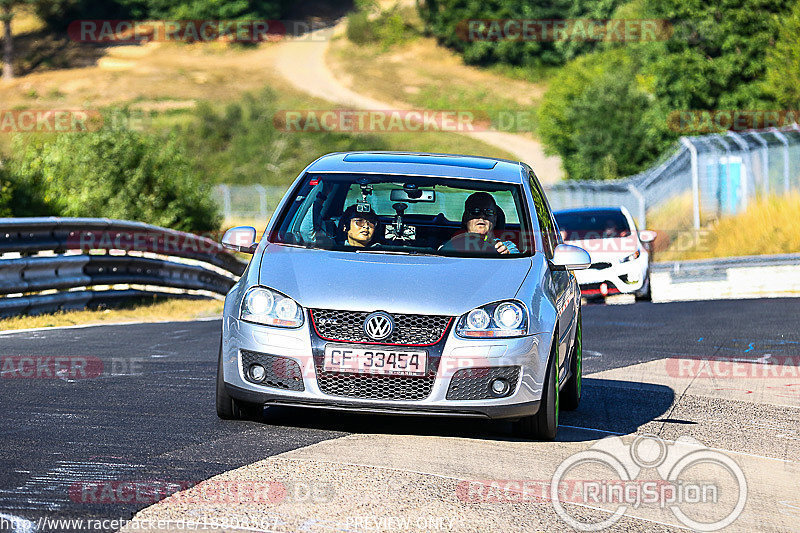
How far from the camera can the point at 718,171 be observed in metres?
30.3

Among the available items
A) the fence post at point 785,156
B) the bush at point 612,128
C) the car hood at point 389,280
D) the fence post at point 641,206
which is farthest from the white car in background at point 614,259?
the bush at point 612,128

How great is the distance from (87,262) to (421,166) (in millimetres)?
8122

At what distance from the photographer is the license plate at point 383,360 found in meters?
6.81

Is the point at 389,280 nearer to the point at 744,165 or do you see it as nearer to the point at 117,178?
the point at 117,178

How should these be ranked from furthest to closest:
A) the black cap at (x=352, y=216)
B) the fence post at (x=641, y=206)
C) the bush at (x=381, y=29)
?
the bush at (x=381, y=29)
the fence post at (x=641, y=206)
the black cap at (x=352, y=216)

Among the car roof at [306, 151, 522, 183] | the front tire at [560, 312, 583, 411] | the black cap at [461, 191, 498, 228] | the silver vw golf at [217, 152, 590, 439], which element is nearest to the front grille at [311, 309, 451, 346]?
the silver vw golf at [217, 152, 590, 439]

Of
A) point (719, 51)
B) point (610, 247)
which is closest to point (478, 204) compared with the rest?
point (610, 247)

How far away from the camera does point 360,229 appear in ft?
25.9

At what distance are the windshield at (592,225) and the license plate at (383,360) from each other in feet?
46.4

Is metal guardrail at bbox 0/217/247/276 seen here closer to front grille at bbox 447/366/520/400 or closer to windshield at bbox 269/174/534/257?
windshield at bbox 269/174/534/257

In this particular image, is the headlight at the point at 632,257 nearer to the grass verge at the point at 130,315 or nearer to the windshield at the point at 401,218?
the grass verge at the point at 130,315

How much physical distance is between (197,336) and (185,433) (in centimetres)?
611

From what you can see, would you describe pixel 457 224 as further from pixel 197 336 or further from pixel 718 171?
pixel 718 171

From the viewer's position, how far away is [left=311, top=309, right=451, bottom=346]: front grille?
22.4 ft
